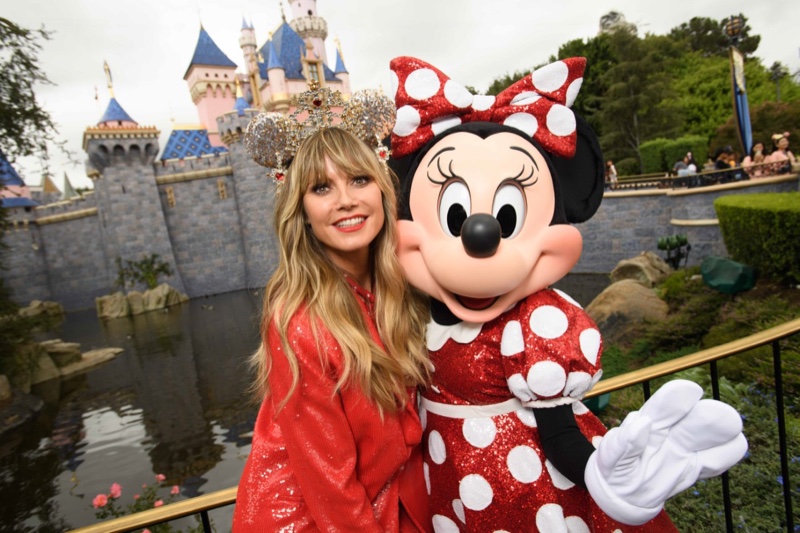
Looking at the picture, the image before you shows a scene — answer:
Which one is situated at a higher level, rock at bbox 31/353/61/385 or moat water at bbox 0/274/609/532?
rock at bbox 31/353/61/385

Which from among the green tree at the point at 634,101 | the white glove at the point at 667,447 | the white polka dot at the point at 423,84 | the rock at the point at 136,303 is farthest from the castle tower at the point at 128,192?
the white glove at the point at 667,447

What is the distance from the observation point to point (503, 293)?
3.84 ft

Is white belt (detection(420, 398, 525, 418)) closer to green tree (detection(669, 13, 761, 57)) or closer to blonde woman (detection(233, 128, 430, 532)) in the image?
blonde woman (detection(233, 128, 430, 532))

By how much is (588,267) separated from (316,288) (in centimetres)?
1401

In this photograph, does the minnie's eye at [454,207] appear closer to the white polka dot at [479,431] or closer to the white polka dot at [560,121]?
the white polka dot at [560,121]

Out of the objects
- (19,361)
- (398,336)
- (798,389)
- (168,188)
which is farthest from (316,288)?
(168,188)

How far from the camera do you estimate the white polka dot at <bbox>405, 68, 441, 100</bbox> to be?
1.34 m

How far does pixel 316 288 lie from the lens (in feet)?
4.07

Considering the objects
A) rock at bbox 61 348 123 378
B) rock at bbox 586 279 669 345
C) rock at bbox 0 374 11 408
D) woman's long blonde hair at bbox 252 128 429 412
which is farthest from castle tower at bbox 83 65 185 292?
woman's long blonde hair at bbox 252 128 429 412

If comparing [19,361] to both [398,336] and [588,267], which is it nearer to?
[398,336]

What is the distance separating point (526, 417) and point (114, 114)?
21.7 meters

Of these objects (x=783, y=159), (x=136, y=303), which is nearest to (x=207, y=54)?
(x=136, y=303)

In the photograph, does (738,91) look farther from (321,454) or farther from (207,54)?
(207,54)

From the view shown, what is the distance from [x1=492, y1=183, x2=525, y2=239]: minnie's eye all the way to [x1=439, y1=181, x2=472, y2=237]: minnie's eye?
0.07 metres
